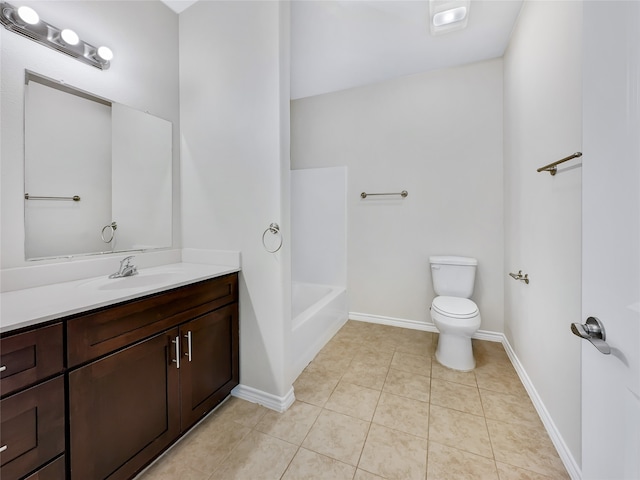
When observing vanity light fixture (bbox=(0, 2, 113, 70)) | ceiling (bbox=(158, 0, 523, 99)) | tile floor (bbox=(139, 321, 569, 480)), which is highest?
ceiling (bbox=(158, 0, 523, 99))

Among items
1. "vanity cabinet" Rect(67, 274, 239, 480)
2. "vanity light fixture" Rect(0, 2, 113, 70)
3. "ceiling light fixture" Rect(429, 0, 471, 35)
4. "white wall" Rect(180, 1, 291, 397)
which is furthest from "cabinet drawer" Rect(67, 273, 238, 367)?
"ceiling light fixture" Rect(429, 0, 471, 35)

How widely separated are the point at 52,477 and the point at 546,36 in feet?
9.51

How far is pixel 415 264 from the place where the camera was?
2643 millimetres

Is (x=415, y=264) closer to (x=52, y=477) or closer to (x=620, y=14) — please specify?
(x=620, y=14)

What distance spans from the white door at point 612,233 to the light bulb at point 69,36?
2056mm

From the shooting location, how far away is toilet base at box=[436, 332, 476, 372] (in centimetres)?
200

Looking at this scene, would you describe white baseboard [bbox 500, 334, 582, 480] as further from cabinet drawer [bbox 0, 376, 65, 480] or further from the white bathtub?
cabinet drawer [bbox 0, 376, 65, 480]

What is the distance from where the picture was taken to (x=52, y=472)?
2.84ft

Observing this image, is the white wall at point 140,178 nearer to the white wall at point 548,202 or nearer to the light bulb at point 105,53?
the light bulb at point 105,53

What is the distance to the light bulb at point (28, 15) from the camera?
1166 millimetres

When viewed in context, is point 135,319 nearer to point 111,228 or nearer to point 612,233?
point 111,228

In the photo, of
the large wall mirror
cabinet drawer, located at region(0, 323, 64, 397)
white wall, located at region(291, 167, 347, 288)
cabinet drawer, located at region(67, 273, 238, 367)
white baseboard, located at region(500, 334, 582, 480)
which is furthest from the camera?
white wall, located at region(291, 167, 347, 288)

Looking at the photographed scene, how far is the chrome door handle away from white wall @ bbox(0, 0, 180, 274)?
204 centimetres

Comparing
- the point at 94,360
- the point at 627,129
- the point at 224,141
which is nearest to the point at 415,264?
the point at 224,141
